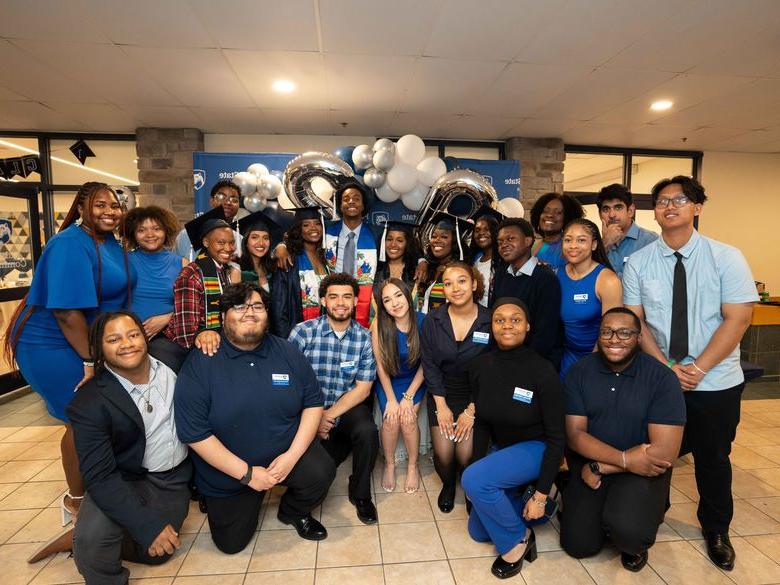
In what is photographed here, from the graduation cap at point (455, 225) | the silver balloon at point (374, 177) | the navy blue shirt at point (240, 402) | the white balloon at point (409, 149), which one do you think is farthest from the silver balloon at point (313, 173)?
the navy blue shirt at point (240, 402)

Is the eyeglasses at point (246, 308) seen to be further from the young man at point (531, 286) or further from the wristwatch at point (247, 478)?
the young man at point (531, 286)

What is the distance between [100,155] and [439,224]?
5.31 meters

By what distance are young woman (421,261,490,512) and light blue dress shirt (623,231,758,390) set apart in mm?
910

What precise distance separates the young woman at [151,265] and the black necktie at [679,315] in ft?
9.21

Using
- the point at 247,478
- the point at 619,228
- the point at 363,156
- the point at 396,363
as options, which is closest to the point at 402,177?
the point at 363,156

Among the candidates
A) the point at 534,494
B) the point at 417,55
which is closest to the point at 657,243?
the point at 534,494

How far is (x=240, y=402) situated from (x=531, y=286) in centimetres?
187

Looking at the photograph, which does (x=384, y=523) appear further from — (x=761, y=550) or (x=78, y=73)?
(x=78, y=73)

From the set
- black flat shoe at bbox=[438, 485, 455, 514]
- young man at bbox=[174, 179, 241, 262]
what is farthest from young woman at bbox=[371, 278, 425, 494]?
young man at bbox=[174, 179, 241, 262]

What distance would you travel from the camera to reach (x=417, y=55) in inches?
140

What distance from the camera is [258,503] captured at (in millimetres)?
2338

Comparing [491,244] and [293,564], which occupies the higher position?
[491,244]

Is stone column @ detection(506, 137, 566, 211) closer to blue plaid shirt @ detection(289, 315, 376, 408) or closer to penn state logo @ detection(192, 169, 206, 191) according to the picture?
penn state logo @ detection(192, 169, 206, 191)

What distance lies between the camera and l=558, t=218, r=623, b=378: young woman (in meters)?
2.48
